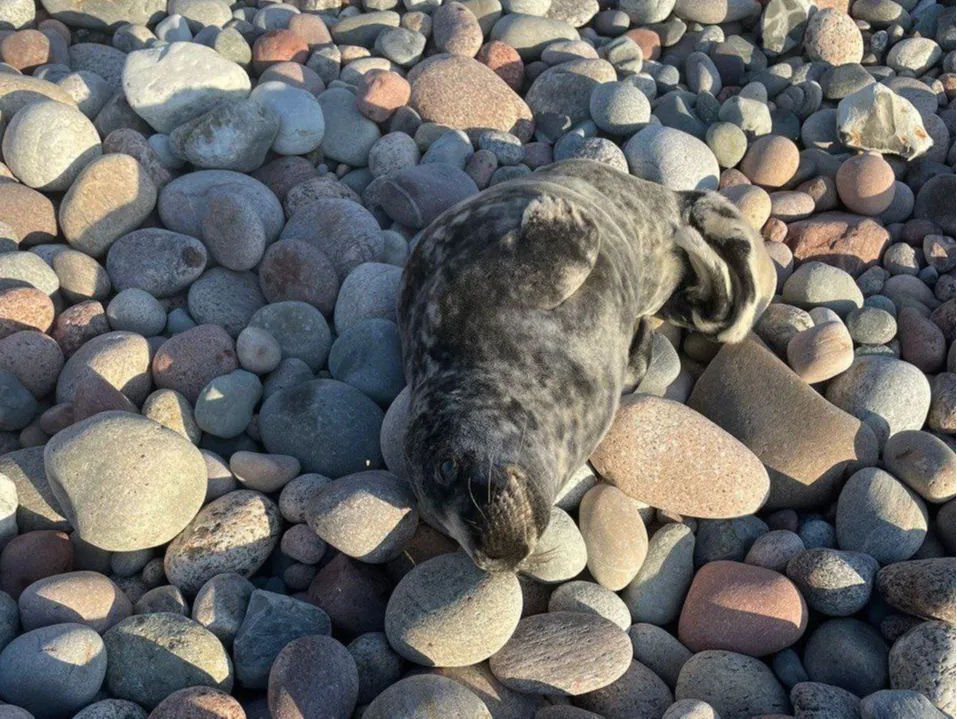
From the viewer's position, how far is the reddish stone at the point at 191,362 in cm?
439

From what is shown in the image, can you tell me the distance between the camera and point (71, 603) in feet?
11.2

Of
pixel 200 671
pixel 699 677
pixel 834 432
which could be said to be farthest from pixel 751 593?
pixel 200 671

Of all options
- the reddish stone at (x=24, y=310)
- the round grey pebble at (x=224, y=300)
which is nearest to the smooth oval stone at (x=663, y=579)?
the round grey pebble at (x=224, y=300)

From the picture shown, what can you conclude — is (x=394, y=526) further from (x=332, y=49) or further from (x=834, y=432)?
(x=332, y=49)

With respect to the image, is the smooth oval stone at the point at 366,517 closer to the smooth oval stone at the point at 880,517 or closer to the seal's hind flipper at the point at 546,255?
the seal's hind flipper at the point at 546,255

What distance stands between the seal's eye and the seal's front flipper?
1562 mm

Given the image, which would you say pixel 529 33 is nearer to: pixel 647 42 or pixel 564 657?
pixel 647 42

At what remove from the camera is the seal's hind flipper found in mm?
3643

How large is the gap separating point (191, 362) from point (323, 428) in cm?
77

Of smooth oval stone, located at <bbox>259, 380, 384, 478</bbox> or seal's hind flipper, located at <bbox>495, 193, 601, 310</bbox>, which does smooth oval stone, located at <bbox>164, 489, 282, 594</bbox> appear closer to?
smooth oval stone, located at <bbox>259, 380, 384, 478</bbox>

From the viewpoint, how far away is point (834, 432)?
14.1 feet

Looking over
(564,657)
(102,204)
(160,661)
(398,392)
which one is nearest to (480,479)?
(564,657)

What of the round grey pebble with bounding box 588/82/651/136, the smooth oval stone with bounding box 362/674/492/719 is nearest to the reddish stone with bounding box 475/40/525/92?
the round grey pebble with bounding box 588/82/651/136

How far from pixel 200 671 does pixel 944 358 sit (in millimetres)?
4087
